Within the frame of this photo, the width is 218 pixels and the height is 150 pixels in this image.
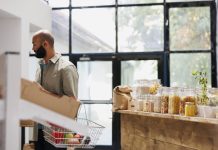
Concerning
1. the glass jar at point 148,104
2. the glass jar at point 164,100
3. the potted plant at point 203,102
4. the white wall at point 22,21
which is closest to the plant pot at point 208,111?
the potted plant at point 203,102

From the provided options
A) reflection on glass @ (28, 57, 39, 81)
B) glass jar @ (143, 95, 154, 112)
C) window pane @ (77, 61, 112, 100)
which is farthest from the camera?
window pane @ (77, 61, 112, 100)

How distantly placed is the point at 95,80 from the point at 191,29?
199cm

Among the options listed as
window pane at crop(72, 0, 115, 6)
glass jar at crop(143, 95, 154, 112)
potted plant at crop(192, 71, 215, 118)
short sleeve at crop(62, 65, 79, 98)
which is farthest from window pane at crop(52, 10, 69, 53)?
short sleeve at crop(62, 65, 79, 98)

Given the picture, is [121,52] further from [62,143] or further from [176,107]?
[62,143]

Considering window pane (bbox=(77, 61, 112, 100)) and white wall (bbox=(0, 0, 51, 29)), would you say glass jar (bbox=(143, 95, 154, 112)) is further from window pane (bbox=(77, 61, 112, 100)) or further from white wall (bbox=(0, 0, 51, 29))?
window pane (bbox=(77, 61, 112, 100))

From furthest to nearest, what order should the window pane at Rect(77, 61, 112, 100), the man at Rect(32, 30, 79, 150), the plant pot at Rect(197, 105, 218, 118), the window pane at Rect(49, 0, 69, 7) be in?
the window pane at Rect(49, 0, 69, 7) → the window pane at Rect(77, 61, 112, 100) → the plant pot at Rect(197, 105, 218, 118) → the man at Rect(32, 30, 79, 150)

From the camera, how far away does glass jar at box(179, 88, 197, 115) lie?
272cm

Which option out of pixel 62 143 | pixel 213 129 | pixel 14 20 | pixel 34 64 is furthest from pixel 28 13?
pixel 62 143

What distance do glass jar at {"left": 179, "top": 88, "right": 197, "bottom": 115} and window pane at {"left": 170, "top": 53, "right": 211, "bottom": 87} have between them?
391 cm

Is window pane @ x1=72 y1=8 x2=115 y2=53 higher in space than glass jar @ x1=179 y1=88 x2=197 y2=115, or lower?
A: higher

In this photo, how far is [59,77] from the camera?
2277 mm

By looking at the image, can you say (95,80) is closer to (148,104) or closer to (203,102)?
(148,104)

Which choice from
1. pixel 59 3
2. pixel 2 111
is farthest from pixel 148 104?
pixel 59 3

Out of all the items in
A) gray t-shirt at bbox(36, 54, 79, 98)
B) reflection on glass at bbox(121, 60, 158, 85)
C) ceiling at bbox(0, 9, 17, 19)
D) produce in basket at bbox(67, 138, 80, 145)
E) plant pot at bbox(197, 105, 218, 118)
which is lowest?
produce in basket at bbox(67, 138, 80, 145)
